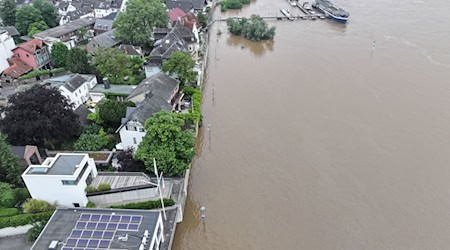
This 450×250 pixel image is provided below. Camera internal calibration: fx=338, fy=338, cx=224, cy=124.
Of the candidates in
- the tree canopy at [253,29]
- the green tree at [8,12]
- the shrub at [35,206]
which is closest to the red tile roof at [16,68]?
the green tree at [8,12]

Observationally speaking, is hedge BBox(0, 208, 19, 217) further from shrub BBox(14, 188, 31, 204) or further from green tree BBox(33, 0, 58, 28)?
green tree BBox(33, 0, 58, 28)

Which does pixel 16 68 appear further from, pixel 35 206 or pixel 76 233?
pixel 76 233

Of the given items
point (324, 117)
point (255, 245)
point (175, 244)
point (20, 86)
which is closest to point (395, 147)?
point (324, 117)

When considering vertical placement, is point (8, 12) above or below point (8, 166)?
above

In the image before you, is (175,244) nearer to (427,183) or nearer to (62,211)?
(62,211)

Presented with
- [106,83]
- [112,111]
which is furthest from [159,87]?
[106,83]

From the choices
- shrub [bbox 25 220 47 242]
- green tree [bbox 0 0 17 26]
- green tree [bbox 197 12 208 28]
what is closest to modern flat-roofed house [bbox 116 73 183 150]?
shrub [bbox 25 220 47 242]

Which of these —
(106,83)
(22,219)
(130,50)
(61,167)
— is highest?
(130,50)
